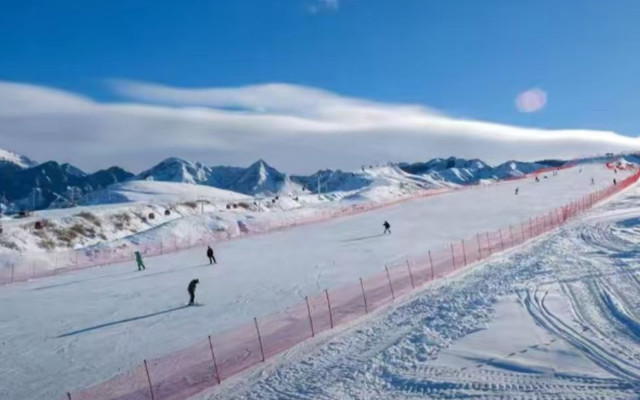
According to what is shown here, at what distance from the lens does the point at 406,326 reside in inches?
674

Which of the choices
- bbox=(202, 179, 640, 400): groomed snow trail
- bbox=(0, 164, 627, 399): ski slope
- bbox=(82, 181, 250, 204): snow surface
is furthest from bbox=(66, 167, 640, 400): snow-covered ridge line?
bbox=(82, 181, 250, 204): snow surface

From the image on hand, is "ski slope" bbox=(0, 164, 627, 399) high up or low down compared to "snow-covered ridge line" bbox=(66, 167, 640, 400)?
up

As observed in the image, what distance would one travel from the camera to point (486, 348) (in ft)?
46.4

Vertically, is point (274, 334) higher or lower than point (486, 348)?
higher

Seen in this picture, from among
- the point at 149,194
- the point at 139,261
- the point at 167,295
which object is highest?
the point at 149,194

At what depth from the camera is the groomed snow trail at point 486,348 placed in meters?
11.9

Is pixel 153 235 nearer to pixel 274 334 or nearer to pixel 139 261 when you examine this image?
pixel 139 261

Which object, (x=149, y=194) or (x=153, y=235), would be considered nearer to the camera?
(x=153, y=235)

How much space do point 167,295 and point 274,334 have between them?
8.96 m

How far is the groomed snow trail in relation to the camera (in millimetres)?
11945

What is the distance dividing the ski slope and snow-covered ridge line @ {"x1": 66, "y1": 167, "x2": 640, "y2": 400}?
98cm

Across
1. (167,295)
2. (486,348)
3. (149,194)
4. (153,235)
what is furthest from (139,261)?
(149,194)

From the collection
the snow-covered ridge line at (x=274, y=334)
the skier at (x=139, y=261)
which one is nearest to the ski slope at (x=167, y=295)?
the skier at (x=139, y=261)

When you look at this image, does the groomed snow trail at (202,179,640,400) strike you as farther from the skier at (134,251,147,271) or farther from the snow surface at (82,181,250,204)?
the snow surface at (82,181,250,204)
